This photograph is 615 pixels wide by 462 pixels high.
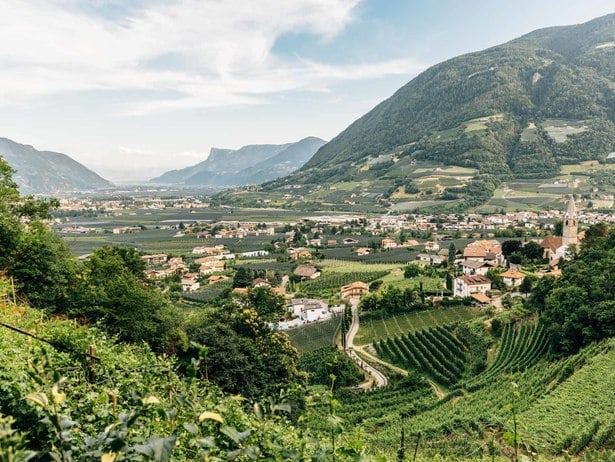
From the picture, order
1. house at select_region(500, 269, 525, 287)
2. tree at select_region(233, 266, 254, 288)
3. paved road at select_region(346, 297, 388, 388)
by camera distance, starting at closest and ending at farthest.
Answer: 1. paved road at select_region(346, 297, 388, 388)
2. house at select_region(500, 269, 525, 287)
3. tree at select_region(233, 266, 254, 288)

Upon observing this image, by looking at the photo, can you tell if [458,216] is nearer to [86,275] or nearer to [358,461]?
[86,275]

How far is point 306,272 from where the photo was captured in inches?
1996

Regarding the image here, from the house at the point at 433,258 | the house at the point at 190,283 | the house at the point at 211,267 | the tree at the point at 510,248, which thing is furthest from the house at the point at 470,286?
the house at the point at 211,267

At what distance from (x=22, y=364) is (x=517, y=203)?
10263 cm

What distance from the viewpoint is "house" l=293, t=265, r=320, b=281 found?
5006cm

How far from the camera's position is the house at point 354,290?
42059 mm

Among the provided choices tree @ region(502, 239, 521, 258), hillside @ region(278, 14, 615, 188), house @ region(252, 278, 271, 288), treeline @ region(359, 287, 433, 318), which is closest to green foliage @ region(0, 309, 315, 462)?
treeline @ region(359, 287, 433, 318)

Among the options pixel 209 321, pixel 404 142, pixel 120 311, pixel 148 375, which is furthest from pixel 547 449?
pixel 404 142

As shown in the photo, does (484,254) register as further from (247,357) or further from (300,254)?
(247,357)

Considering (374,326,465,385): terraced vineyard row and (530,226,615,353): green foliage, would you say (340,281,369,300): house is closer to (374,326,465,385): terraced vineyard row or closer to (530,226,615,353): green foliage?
(374,326,465,385): terraced vineyard row

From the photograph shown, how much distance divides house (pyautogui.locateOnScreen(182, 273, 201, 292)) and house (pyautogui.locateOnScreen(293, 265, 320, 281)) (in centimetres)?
1104

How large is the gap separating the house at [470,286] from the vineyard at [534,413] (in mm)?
18771

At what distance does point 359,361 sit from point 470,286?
15.1 meters

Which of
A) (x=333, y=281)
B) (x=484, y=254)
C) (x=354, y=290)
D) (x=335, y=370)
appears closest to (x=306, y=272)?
(x=333, y=281)
